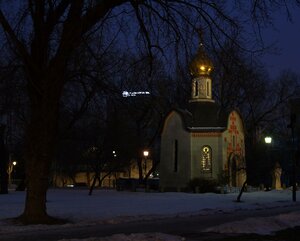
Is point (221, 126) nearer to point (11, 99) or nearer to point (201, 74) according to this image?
point (201, 74)

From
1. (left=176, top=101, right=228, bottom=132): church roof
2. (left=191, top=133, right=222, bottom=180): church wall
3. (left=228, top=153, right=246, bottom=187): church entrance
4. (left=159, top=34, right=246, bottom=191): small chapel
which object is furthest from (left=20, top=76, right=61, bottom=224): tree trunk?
(left=176, top=101, right=228, bottom=132): church roof

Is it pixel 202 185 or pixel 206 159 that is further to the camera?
pixel 206 159

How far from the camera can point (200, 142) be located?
54.0m

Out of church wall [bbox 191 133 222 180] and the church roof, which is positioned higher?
the church roof

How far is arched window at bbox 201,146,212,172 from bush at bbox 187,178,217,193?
237 cm

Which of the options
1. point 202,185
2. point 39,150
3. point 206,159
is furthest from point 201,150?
point 39,150

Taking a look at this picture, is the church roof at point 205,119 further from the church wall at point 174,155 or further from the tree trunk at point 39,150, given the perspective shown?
the tree trunk at point 39,150

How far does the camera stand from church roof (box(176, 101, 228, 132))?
53.8m

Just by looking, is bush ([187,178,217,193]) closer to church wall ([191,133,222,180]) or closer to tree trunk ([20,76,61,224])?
church wall ([191,133,222,180])

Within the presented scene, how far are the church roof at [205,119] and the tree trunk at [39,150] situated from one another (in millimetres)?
34479

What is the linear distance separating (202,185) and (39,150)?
31.9 m

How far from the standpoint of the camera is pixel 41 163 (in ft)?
65.4

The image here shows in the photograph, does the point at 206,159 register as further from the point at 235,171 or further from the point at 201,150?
the point at 235,171

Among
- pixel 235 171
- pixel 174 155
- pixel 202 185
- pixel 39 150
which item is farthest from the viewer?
pixel 174 155
